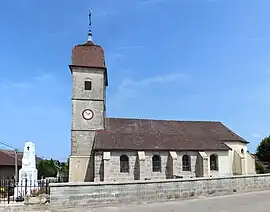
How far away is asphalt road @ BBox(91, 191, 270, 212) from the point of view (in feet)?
41.0

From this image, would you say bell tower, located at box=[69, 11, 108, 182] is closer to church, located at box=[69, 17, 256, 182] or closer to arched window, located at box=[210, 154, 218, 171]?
church, located at box=[69, 17, 256, 182]

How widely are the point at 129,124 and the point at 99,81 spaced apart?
5.73 m

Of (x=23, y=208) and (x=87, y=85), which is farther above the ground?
(x=87, y=85)

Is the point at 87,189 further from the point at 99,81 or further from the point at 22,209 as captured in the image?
the point at 99,81

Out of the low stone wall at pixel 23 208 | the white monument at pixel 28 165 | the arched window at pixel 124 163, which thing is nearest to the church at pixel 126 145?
the arched window at pixel 124 163

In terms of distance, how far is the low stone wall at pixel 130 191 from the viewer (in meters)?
12.7

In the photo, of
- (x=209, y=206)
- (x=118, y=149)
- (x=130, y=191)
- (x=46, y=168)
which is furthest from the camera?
(x=46, y=168)

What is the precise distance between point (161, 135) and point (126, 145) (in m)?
4.75

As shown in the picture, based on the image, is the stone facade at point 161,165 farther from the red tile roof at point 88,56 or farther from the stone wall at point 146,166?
the red tile roof at point 88,56

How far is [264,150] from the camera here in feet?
179

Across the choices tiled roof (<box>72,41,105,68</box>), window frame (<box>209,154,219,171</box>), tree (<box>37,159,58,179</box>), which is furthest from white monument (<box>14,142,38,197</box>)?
tree (<box>37,159,58,179</box>)

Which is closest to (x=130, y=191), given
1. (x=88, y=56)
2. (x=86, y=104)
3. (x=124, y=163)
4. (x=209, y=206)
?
(x=209, y=206)

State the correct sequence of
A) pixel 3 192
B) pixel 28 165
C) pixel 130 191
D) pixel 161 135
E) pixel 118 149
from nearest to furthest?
1. pixel 130 191
2. pixel 3 192
3. pixel 28 165
4. pixel 118 149
5. pixel 161 135

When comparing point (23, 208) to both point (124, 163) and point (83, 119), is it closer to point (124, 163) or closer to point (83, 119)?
point (124, 163)
